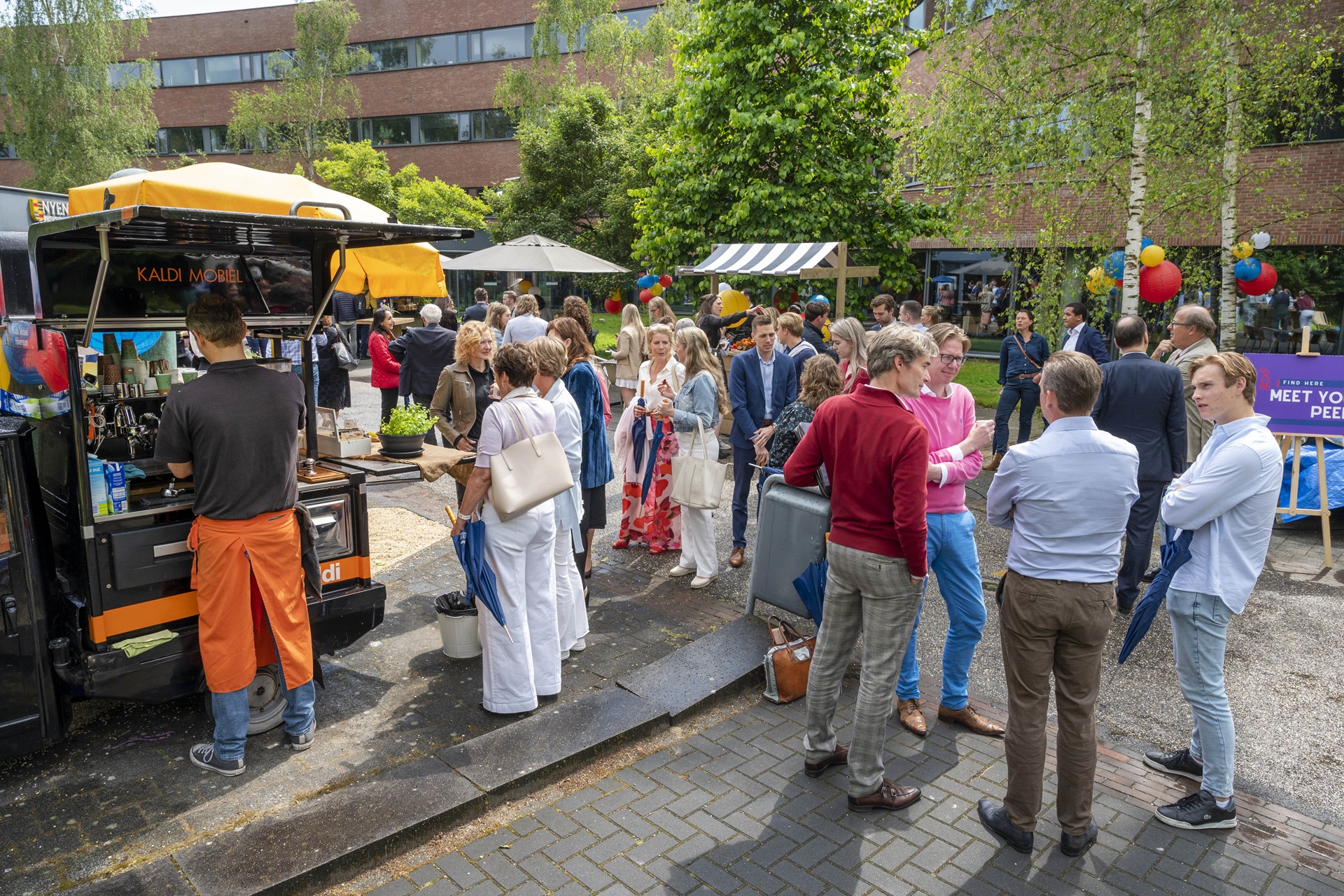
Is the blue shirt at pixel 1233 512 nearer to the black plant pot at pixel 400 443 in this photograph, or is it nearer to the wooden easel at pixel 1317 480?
the black plant pot at pixel 400 443

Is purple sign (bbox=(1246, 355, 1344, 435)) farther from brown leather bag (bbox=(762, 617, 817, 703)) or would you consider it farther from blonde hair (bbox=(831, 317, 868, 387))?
brown leather bag (bbox=(762, 617, 817, 703))

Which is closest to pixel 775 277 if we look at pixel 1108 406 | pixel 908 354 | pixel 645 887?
pixel 1108 406

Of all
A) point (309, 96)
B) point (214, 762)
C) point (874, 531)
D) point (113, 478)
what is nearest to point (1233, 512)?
point (874, 531)

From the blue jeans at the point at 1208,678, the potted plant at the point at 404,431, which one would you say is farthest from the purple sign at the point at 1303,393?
the potted plant at the point at 404,431

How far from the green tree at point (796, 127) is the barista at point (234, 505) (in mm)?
11910

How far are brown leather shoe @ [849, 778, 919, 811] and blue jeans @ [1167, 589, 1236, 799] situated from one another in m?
1.26

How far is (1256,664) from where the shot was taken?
540 centimetres

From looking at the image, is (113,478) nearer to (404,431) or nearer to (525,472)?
(404,431)

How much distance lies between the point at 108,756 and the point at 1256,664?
6471mm

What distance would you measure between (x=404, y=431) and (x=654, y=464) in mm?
2210

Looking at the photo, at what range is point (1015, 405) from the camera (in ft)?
35.6

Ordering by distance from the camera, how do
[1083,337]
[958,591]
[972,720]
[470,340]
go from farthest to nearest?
1. [1083,337]
2. [470,340]
3. [972,720]
4. [958,591]

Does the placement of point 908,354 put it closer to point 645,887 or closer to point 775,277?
point 645,887

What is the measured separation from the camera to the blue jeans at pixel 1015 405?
10.5 m
